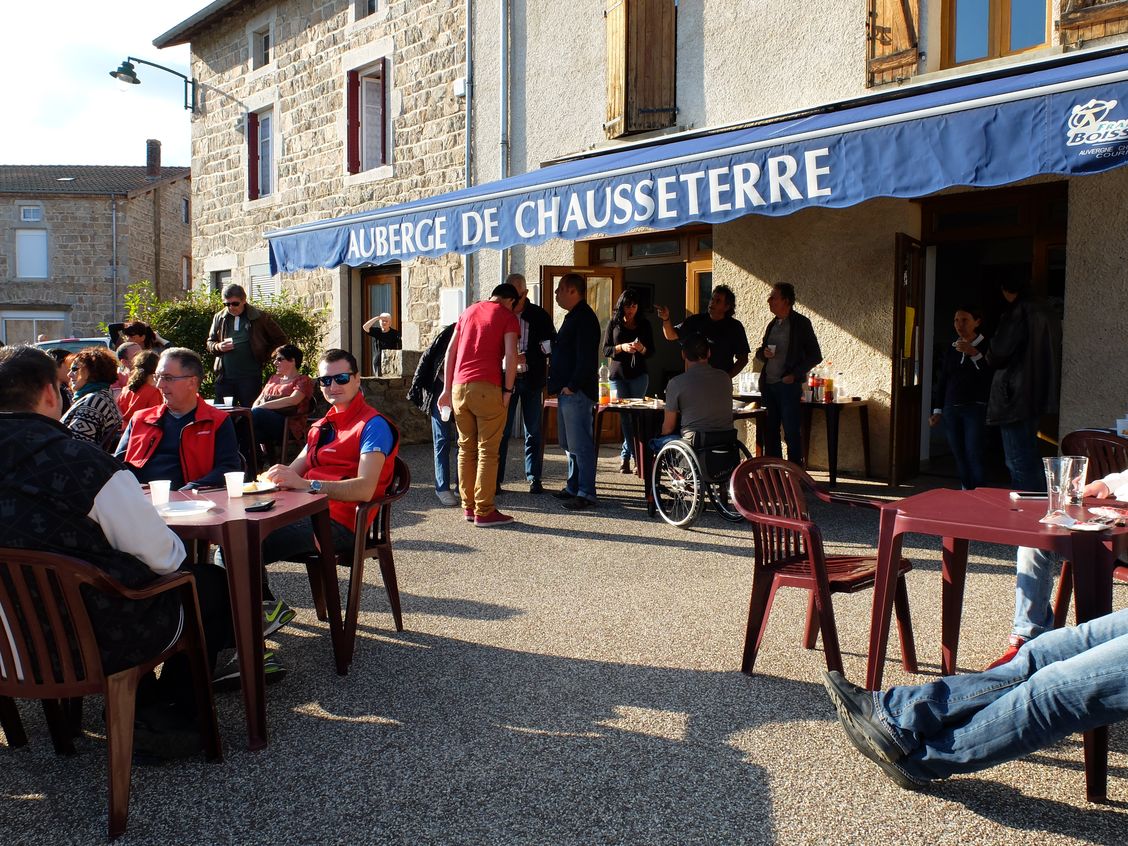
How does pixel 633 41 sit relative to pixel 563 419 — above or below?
above

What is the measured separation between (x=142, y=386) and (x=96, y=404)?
317 millimetres

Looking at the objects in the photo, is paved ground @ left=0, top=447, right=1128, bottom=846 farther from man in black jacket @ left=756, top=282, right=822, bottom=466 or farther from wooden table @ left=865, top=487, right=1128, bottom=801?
man in black jacket @ left=756, top=282, right=822, bottom=466

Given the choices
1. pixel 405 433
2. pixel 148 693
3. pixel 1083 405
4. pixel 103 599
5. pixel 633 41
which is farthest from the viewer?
pixel 405 433

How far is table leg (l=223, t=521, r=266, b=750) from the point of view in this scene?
3.17 m

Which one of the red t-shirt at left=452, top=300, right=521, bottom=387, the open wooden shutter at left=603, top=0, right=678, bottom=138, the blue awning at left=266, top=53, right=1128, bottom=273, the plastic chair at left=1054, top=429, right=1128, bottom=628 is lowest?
the plastic chair at left=1054, top=429, right=1128, bottom=628

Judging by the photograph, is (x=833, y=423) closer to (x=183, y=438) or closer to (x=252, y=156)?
(x=183, y=438)

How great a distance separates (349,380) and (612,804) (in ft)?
7.51

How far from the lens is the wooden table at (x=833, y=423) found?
837 cm

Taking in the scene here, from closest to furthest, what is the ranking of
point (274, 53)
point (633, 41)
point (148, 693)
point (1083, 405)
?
point (148, 693) → point (1083, 405) → point (633, 41) → point (274, 53)

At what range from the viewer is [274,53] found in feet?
51.7

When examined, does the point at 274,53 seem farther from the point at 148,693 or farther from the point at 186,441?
the point at 148,693

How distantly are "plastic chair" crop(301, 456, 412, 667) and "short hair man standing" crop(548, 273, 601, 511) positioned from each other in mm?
3143

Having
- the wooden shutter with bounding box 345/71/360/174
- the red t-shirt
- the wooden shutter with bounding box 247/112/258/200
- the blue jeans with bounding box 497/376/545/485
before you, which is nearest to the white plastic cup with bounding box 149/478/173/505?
the red t-shirt

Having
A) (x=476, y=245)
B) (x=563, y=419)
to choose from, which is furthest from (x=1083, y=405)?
(x=476, y=245)
